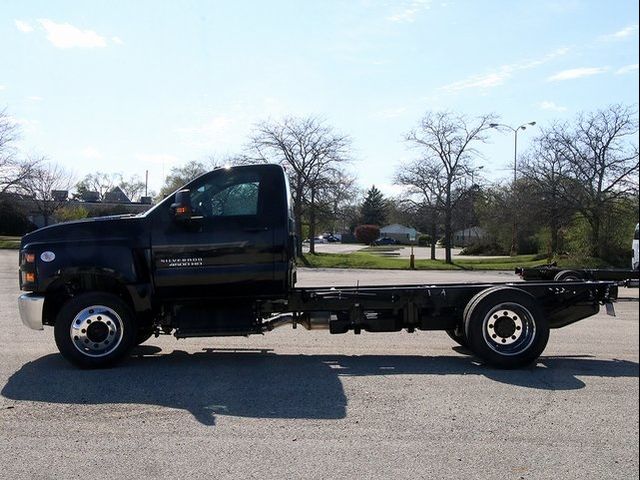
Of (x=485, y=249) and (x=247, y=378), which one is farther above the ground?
(x=485, y=249)

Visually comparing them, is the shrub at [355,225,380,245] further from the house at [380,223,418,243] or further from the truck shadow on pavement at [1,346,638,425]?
the truck shadow on pavement at [1,346,638,425]

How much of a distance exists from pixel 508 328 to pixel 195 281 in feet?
12.2

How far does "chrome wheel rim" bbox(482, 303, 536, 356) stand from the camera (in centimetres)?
705

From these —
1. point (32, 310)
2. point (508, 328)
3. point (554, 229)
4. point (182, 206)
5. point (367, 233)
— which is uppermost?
point (367, 233)

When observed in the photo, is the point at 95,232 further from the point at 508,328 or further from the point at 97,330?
the point at 508,328

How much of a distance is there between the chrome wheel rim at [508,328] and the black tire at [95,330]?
13.6 ft

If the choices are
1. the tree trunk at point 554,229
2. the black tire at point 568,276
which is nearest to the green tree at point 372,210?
the tree trunk at point 554,229

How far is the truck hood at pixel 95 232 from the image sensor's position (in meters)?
6.95

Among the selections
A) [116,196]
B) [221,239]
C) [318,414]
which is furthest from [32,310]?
[116,196]

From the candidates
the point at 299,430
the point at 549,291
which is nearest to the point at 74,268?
the point at 299,430

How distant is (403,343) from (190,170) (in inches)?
2212

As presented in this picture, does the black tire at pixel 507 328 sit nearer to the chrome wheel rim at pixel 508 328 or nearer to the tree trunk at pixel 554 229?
the chrome wheel rim at pixel 508 328

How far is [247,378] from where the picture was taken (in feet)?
21.4

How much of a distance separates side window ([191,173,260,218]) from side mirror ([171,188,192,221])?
0.27m
